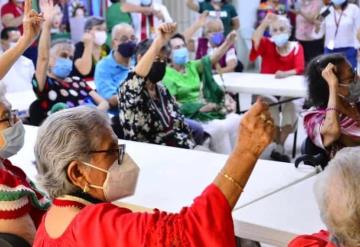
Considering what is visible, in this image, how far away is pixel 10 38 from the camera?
17.8 feet

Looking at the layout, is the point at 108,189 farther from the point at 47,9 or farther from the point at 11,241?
the point at 47,9

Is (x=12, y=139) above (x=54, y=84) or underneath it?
above

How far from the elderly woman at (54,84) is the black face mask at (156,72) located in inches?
23.9

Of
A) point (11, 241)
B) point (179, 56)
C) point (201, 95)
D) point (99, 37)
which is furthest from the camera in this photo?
point (99, 37)

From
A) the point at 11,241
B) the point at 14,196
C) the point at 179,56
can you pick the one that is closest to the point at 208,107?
the point at 179,56

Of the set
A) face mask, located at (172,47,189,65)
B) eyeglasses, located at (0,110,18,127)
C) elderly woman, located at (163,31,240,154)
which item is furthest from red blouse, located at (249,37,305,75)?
eyeglasses, located at (0,110,18,127)

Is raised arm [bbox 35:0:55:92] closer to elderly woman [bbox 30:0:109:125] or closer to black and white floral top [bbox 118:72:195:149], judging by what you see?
elderly woman [bbox 30:0:109:125]

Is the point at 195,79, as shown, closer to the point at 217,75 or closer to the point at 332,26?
the point at 217,75

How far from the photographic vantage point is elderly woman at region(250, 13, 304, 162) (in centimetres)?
489

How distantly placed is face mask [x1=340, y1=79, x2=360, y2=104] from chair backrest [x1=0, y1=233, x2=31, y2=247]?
5.44ft

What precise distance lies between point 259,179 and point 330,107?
1.84 feet

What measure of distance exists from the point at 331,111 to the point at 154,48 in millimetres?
969

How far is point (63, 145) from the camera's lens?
1449 mm

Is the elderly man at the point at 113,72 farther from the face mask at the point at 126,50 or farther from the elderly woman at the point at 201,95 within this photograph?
the elderly woman at the point at 201,95
